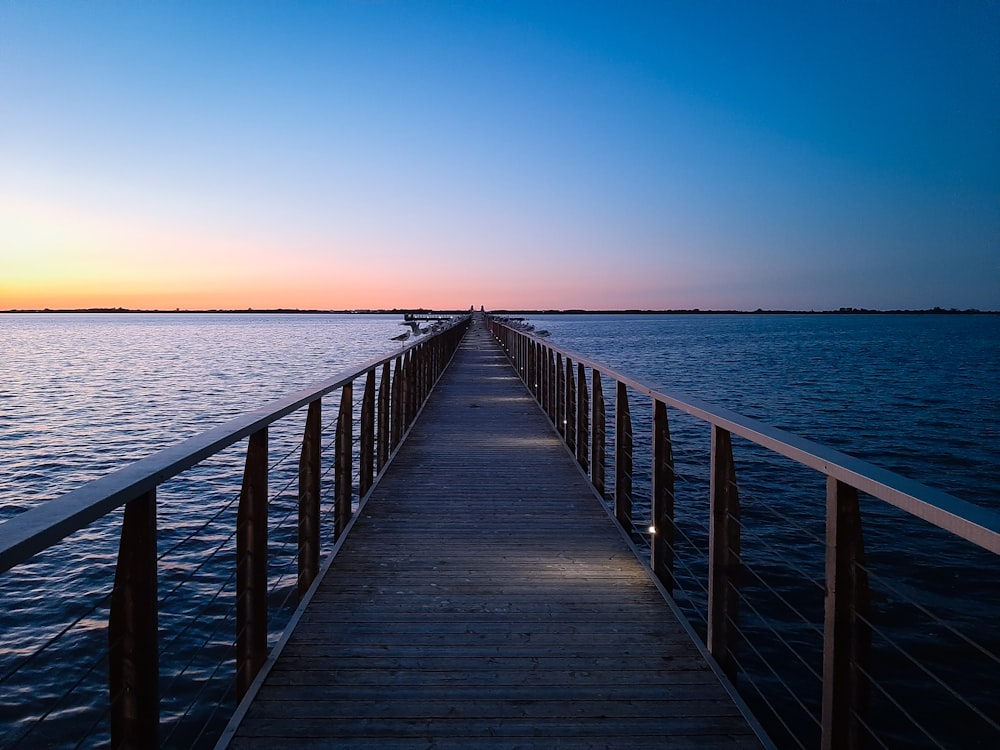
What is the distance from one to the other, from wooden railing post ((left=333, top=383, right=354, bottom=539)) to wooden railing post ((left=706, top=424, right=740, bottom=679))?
83.1 inches

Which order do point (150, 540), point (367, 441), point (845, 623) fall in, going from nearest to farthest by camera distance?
point (150, 540), point (845, 623), point (367, 441)

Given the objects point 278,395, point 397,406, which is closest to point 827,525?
point 397,406

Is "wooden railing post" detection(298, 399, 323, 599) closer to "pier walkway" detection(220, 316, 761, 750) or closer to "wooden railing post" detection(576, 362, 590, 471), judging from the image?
"pier walkway" detection(220, 316, 761, 750)

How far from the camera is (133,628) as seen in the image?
1607 mm

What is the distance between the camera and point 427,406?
31.6 ft

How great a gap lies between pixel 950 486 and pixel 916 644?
20.3 ft

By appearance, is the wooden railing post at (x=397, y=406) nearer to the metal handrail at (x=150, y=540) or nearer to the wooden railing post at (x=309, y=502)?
the metal handrail at (x=150, y=540)

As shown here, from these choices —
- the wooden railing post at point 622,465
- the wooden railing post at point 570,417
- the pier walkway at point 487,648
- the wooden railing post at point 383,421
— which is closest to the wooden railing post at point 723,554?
the pier walkway at point 487,648

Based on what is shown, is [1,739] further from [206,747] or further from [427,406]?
[427,406]

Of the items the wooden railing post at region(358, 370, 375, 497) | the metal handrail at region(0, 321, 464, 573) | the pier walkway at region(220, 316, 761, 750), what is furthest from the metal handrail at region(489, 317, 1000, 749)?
the wooden railing post at region(358, 370, 375, 497)

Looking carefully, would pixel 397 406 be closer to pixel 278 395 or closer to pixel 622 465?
pixel 622 465

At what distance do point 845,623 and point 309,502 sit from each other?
7.76 feet

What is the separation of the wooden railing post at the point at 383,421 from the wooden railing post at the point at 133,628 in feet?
12.9

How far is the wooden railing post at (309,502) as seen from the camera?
127 inches
